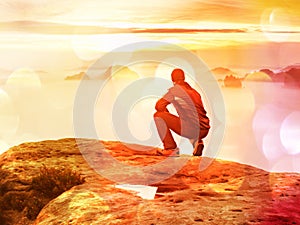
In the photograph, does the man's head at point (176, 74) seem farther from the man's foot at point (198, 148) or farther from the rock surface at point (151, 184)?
the rock surface at point (151, 184)

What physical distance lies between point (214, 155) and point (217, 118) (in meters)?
1.07

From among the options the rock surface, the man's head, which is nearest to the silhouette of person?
the man's head

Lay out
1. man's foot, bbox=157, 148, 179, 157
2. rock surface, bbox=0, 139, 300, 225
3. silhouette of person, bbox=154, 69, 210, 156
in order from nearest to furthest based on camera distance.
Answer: rock surface, bbox=0, 139, 300, 225, man's foot, bbox=157, 148, 179, 157, silhouette of person, bbox=154, 69, 210, 156

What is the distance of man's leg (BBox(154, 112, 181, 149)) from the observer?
590 centimetres

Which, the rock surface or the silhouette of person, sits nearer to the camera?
the rock surface

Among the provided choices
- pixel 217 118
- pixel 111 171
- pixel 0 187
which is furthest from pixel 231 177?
pixel 0 187

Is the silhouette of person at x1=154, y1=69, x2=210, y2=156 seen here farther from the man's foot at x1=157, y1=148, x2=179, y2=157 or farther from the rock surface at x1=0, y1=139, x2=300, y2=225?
the rock surface at x1=0, y1=139, x2=300, y2=225

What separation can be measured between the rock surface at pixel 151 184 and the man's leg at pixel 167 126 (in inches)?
8.9

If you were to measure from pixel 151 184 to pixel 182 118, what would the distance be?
3.97ft

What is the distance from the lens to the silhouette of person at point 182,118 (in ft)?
19.2

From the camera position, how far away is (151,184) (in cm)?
496

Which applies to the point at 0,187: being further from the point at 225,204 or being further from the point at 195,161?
the point at 225,204

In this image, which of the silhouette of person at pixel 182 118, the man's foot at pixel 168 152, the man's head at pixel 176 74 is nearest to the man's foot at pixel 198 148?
the silhouette of person at pixel 182 118

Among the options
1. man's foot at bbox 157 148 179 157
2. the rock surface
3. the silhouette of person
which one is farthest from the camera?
the silhouette of person
